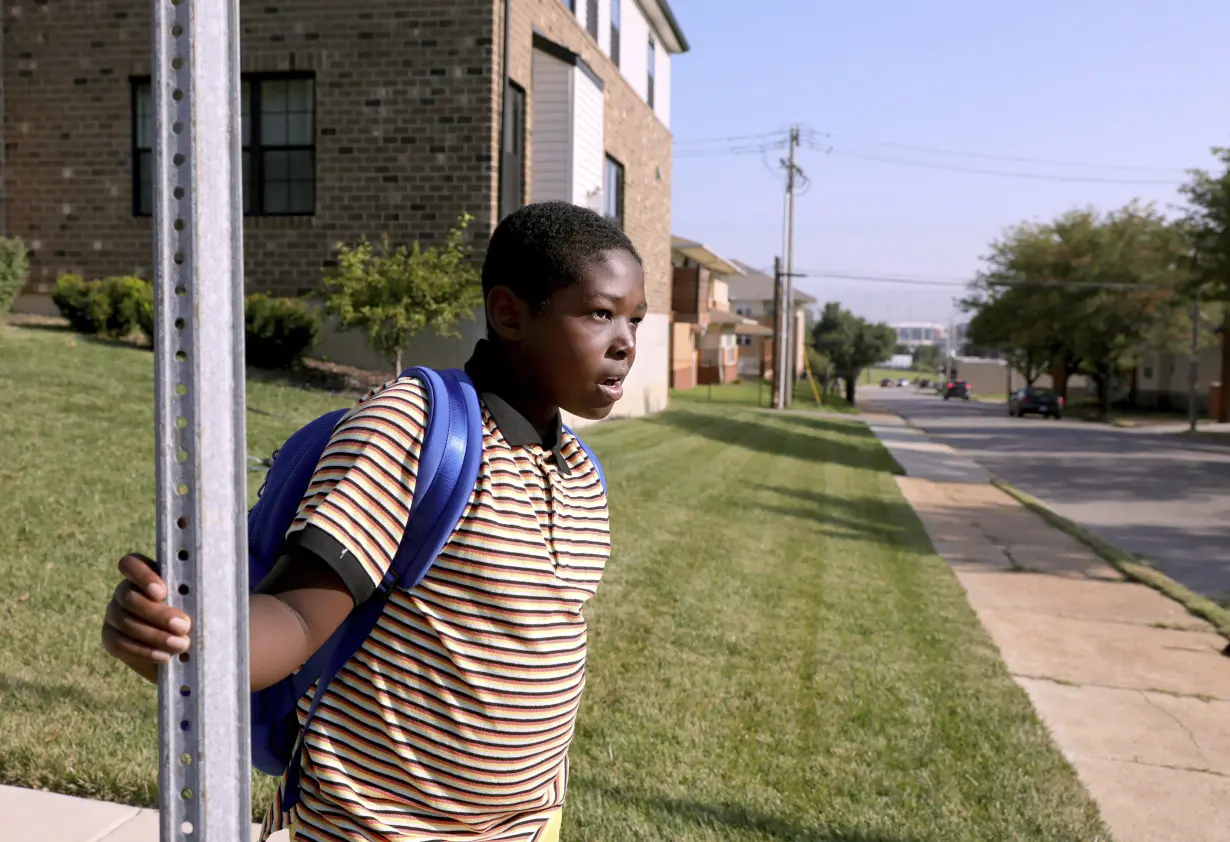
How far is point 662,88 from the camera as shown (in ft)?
84.5

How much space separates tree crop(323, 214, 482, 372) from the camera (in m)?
13.0

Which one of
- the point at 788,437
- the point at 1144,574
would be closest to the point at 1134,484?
the point at 788,437

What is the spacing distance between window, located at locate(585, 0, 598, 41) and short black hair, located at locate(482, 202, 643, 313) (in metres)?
17.9

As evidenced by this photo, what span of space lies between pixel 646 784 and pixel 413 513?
2845 millimetres

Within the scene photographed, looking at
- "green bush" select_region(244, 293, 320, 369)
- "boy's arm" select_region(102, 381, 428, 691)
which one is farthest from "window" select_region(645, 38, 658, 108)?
"boy's arm" select_region(102, 381, 428, 691)

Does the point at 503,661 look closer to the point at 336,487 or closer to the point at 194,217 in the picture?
the point at 336,487

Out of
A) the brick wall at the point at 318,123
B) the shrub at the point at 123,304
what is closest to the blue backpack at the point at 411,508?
the shrub at the point at 123,304

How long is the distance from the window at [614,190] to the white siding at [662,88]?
13.5 ft

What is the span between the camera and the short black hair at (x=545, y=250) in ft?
5.74

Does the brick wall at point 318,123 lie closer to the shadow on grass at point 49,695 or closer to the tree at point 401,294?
the tree at point 401,294

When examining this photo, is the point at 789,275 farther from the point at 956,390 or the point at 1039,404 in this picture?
the point at 956,390

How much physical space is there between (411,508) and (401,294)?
1184 cm

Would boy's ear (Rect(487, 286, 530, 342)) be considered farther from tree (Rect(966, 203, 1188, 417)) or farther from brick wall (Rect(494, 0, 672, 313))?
tree (Rect(966, 203, 1188, 417))

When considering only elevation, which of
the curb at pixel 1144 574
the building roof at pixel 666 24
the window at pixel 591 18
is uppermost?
the building roof at pixel 666 24
